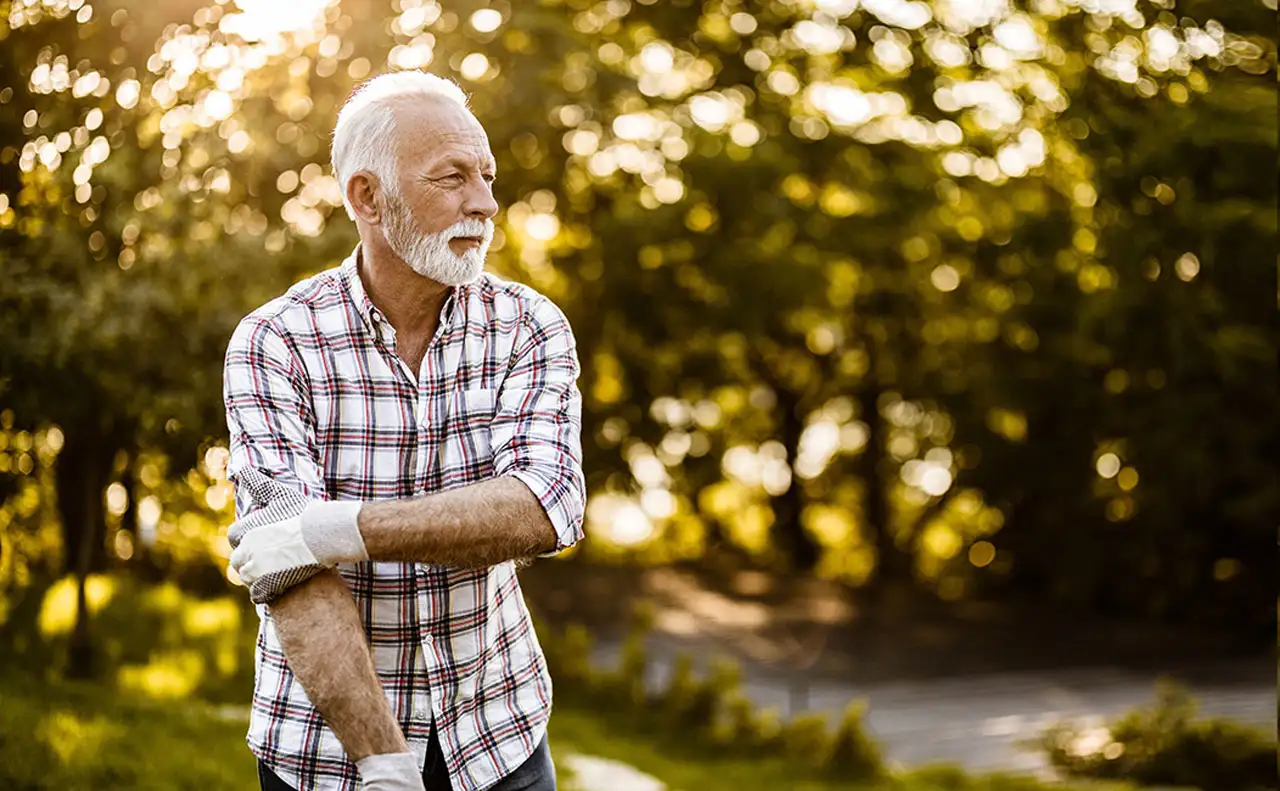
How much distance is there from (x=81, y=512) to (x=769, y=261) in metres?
7.32

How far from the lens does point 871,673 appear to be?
49.9 feet

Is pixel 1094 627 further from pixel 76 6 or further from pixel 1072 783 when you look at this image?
pixel 76 6

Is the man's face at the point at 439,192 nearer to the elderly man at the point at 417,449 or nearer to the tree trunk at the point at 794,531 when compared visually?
the elderly man at the point at 417,449

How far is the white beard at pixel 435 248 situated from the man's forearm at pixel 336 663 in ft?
1.46

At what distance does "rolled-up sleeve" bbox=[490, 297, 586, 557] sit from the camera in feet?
6.04

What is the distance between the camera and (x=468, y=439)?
1913mm

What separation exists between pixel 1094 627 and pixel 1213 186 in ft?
36.3

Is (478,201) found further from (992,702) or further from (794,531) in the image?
(794,531)

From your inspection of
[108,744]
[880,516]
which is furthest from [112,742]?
[880,516]

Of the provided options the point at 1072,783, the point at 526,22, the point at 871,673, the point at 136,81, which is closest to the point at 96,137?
the point at 136,81

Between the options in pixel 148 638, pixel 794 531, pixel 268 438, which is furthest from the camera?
pixel 794 531

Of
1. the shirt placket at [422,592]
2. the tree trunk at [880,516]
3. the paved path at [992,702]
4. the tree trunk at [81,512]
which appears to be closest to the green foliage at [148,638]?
the tree trunk at [81,512]

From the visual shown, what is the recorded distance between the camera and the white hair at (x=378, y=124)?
1.88 m

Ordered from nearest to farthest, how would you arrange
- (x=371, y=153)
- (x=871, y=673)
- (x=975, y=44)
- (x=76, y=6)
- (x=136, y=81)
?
1. (x=371, y=153)
2. (x=76, y=6)
3. (x=136, y=81)
4. (x=975, y=44)
5. (x=871, y=673)
